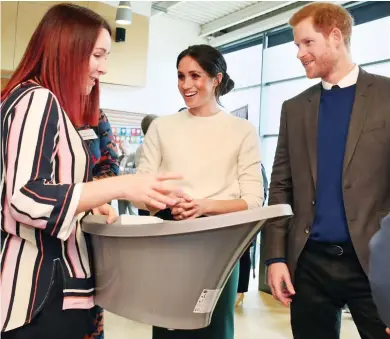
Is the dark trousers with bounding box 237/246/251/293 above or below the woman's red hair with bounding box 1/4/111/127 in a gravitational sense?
below

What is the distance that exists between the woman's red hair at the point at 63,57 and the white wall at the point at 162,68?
484cm

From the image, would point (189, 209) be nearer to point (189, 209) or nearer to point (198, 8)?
point (189, 209)

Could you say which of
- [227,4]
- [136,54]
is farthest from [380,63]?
[136,54]

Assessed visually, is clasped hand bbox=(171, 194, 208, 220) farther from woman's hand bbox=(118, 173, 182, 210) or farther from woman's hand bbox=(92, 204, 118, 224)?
woman's hand bbox=(118, 173, 182, 210)

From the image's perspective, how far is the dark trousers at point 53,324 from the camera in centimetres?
86

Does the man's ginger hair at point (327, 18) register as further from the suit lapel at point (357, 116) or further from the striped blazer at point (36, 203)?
the striped blazer at point (36, 203)

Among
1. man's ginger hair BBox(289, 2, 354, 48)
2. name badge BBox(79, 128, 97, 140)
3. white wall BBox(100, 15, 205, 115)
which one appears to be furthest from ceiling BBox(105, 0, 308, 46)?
name badge BBox(79, 128, 97, 140)

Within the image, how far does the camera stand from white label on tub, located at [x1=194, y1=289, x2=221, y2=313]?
35.0 inches

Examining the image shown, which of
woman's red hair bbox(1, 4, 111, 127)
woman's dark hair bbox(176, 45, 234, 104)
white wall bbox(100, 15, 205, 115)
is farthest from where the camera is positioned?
white wall bbox(100, 15, 205, 115)

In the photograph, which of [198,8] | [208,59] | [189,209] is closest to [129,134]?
[198,8]

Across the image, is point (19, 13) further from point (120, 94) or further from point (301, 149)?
point (301, 149)

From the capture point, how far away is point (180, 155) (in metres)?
1.50

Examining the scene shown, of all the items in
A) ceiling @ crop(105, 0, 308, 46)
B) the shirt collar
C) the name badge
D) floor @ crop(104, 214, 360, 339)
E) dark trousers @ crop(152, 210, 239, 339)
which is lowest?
floor @ crop(104, 214, 360, 339)

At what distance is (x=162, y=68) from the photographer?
6.28 meters
